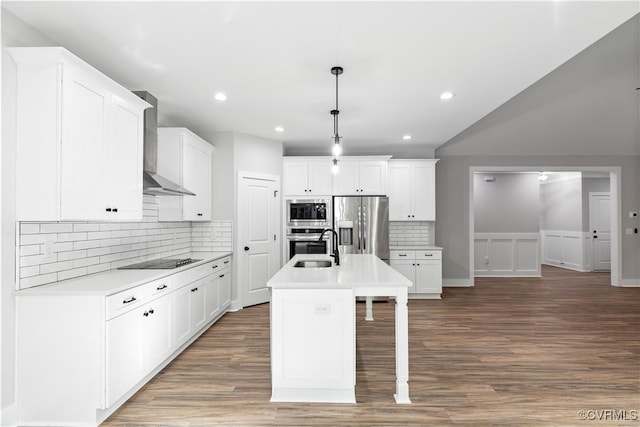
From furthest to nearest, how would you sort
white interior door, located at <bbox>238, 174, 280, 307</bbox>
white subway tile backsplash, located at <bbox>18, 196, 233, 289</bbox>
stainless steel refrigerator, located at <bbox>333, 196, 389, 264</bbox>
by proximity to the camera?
stainless steel refrigerator, located at <bbox>333, 196, 389, 264</bbox> < white interior door, located at <bbox>238, 174, 280, 307</bbox> < white subway tile backsplash, located at <bbox>18, 196, 233, 289</bbox>

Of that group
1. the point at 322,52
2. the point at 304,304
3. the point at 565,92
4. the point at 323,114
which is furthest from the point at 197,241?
the point at 565,92

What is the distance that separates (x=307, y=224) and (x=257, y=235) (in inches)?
32.7

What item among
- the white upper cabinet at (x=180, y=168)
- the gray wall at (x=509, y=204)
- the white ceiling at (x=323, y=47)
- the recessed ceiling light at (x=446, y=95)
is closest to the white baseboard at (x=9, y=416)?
the white upper cabinet at (x=180, y=168)

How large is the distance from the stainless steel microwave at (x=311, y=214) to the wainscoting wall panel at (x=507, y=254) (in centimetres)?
405

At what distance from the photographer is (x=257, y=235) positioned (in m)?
5.14

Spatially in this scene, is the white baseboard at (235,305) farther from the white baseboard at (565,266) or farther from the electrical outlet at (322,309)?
the white baseboard at (565,266)

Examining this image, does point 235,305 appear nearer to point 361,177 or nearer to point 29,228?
point 361,177

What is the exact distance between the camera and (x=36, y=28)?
226 cm

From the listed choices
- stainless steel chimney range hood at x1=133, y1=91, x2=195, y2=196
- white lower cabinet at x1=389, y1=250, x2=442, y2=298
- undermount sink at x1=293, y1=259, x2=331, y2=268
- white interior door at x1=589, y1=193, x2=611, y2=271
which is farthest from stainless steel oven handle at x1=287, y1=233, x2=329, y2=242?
white interior door at x1=589, y1=193, x2=611, y2=271

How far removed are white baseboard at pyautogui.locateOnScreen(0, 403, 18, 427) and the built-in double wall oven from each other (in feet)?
12.1

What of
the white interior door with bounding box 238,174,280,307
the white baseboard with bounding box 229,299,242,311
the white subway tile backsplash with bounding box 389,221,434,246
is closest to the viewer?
the white baseboard with bounding box 229,299,242,311

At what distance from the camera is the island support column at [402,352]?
7.89ft

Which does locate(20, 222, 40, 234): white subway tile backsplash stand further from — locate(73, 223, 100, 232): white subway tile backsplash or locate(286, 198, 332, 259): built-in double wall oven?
locate(286, 198, 332, 259): built-in double wall oven

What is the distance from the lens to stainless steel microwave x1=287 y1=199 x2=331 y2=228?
17.9 ft
